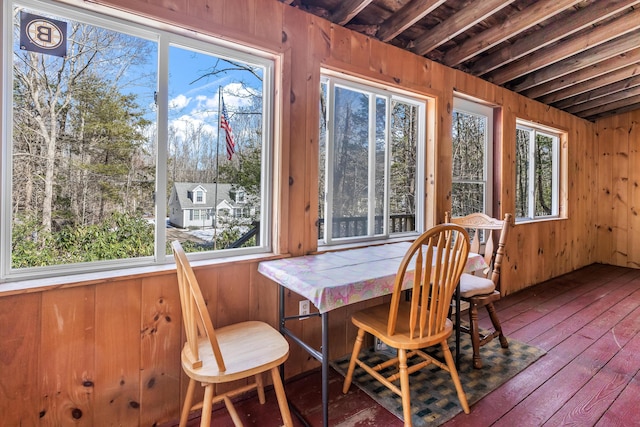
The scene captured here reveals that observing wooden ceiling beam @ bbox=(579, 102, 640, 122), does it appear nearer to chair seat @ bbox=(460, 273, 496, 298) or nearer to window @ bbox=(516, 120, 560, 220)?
window @ bbox=(516, 120, 560, 220)

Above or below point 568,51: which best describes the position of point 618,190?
below

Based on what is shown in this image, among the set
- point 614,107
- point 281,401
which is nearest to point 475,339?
point 281,401

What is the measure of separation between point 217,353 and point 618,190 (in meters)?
6.30

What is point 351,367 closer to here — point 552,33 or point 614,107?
point 552,33

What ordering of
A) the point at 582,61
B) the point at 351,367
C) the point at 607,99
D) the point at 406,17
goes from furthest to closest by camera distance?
1. the point at 607,99
2. the point at 582,61
3. the point at 406,17
4. the point at 351,367

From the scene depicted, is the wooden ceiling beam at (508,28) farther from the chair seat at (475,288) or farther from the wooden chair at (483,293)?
the chair seat at (475,288)

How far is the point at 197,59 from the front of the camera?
185 centimetres

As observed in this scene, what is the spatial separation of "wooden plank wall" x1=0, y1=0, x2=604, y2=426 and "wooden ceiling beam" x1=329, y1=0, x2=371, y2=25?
0.26 ft

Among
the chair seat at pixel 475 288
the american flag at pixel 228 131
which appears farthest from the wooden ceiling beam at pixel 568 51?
the american flag at pixel 228 131

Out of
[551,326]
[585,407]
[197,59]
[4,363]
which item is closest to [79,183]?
[4,363]

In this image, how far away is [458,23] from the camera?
7.75 ft

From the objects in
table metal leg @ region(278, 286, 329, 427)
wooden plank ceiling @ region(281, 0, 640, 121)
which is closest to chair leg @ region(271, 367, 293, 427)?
table metal leg @ region(278, 286, 329, 427)

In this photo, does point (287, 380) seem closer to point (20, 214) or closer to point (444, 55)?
point (20, 214)

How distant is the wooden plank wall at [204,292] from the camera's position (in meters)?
1.38
